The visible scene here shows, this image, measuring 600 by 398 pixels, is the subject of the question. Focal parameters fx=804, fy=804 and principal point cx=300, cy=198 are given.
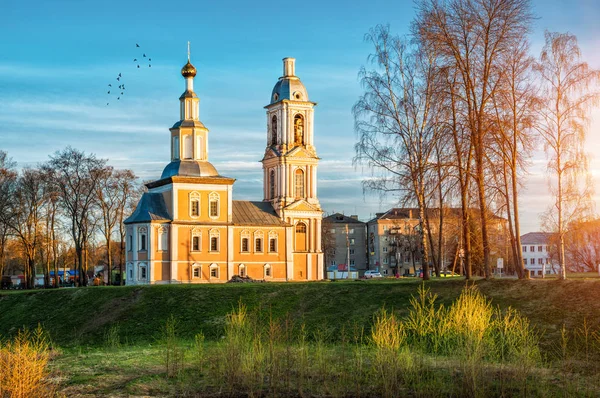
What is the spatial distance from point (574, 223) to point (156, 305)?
17.7m

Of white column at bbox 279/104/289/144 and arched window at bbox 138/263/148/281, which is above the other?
white column at bbox 279/104/289/144

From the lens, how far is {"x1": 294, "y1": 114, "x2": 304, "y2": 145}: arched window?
218ft

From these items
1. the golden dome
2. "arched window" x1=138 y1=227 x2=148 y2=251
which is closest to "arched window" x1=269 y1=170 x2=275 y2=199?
the golden dome

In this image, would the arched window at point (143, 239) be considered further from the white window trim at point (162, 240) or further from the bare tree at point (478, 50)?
the bare tree at point (478, 50)

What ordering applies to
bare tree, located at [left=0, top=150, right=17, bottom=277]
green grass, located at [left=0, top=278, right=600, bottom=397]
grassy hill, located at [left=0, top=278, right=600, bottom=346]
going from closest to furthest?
green grass, located at [left=0, top=278, right=600, bottom=397] → grassy hill, located at [left=0, top=278, right=600, bottom=346] → bare tree, located at [left=0, top=150, right=17, bottom=277]

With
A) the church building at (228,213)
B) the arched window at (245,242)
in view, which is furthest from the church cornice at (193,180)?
the arched window at (245,242)

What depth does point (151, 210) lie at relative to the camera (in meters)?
58.3

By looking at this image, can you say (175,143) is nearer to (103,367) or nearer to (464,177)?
(464,177)

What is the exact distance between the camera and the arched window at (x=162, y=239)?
5772 centimetres

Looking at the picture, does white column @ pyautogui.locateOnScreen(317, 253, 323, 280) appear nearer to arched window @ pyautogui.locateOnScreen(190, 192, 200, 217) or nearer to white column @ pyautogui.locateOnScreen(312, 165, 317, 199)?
white column @ pyautogui.locateOnScreen(312, 165, 317, 199)

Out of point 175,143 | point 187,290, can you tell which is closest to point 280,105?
point 175,143

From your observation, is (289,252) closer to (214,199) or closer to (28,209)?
(214,199)

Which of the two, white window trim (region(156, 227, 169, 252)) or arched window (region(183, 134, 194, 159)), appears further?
arched window (region(183, 134, 194, 159))

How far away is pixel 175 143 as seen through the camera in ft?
202
